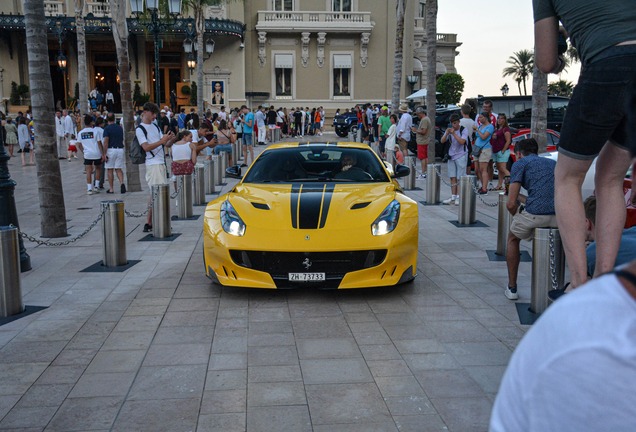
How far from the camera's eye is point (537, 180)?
18.7 ft

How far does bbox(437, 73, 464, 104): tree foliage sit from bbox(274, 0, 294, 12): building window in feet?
62.5

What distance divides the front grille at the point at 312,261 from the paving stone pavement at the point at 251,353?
0.36 m

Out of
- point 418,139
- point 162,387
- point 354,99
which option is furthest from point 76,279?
point 354,99

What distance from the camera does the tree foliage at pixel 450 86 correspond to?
2372 inches

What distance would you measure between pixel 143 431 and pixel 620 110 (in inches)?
118

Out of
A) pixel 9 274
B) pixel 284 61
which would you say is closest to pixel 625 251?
pixel 9 274

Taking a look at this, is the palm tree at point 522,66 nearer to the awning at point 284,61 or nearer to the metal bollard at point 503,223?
the awning at point 284,61

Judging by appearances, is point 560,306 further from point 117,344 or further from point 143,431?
point 117,344

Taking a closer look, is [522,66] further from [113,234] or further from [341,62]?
→ [113,234]

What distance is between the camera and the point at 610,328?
1.01 metres

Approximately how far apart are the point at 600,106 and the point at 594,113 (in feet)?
0.14

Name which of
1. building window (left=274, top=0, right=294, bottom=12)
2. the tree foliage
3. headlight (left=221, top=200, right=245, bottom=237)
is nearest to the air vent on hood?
headlight (left=221, top=200, right=245, bottom=237)

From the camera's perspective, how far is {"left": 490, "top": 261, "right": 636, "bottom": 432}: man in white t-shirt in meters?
1.00

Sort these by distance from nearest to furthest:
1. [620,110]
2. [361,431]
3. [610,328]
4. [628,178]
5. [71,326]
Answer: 1. [610,328]
2. [620,110]
3. [361,431]
4. [71,326]
5. [628,178]
